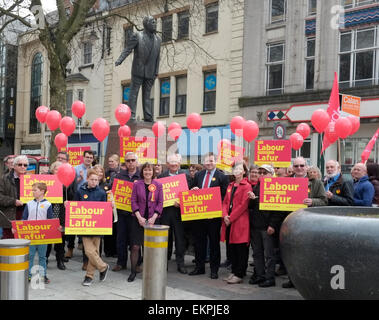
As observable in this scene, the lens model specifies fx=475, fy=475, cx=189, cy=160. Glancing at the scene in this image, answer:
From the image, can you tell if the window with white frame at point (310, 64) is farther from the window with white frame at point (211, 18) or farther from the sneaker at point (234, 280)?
the sneaker at point (234, 280)

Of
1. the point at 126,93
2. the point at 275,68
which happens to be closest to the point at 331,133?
the point at 275,68

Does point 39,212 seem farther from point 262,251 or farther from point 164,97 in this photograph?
point 164,97

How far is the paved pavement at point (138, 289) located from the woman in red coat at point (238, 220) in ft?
0.84

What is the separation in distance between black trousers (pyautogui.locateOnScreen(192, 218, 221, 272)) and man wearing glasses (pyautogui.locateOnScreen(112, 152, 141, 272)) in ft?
3.55

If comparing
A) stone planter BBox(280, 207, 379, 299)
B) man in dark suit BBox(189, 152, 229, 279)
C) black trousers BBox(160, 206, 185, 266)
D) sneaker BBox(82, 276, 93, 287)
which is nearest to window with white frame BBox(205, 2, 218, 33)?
man in dark suit BBox(189, 152, 229, 279)

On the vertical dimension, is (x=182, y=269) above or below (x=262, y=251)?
below

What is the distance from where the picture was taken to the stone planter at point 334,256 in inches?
176

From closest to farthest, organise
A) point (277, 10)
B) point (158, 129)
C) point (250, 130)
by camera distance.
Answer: point (250, 130) → point (158, 129) → point (277, 10)

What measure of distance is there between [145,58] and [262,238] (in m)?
5.71

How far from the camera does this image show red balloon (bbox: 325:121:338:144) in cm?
960

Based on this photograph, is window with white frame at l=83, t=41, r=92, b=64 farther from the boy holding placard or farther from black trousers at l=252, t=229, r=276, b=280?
black trousers at l=252, t=229, r=276, b=280

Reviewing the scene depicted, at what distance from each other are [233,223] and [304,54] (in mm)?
14796

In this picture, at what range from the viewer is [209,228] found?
742 centimetres
